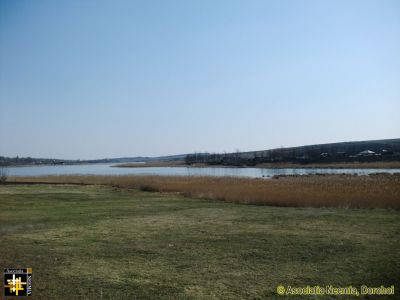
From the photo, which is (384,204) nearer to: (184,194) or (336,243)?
(336,243)

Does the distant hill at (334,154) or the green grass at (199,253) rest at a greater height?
the distant hill at (334,154)

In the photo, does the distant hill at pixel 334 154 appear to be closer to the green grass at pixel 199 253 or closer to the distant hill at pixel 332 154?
the distant hill at pixel 332 154

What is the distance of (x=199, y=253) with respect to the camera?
919 cm

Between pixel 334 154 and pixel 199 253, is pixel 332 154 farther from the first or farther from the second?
pixel 199 253

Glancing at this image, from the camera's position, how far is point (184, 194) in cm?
2686

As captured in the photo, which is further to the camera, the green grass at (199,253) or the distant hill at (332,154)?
the distant hill at (332,154)

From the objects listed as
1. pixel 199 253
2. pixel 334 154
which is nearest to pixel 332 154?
pixel 334 154

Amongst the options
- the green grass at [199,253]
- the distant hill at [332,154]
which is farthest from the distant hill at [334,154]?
the green grass at [199,253]

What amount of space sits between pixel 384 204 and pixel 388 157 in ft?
291

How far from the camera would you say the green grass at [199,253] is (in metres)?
6.86

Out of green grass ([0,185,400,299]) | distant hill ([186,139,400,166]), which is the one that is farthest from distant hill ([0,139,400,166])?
green grass ([0,185,400,299])

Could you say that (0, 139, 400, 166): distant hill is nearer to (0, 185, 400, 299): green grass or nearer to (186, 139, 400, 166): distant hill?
(186, 139, 400, 166): distant hill

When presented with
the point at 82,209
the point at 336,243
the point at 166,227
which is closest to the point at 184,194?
the point at 82,209

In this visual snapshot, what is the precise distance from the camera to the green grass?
270 inches
